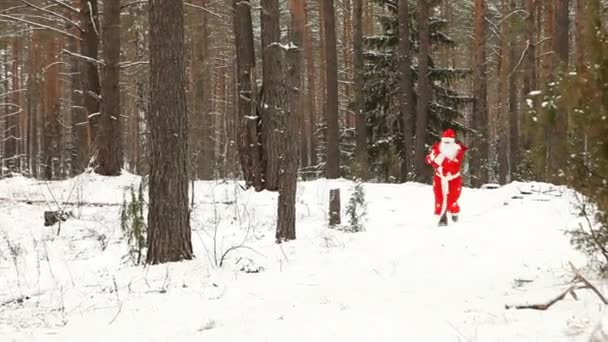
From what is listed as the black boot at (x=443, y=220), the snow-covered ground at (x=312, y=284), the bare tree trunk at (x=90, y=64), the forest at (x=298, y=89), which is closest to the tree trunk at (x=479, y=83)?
the forest at (x=298, y=89)

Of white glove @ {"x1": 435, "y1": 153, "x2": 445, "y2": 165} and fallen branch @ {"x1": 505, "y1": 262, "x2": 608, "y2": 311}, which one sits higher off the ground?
white glove @ {"x1": 435, "y1": 153, "x2": 445, "y2": 165}

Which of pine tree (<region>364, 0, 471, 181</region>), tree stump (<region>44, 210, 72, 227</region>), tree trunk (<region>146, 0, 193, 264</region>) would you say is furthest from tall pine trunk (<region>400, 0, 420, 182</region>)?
tree trunk (<region>146, 0, 193, 264</region>)

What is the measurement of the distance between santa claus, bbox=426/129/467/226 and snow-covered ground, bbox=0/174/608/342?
363mm

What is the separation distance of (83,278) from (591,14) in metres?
6.01

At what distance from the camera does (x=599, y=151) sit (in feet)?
13.7

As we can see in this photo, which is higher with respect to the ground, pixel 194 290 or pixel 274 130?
pixel 274 130

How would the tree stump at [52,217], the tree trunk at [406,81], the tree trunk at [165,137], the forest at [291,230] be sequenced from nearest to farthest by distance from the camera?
the forest at [291,230]
the tree trunk at [165,137]
the tree stump at [52,217]
the tree trunk at [406,81]

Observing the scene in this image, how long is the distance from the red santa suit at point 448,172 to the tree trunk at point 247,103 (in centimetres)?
487

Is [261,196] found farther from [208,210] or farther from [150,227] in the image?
[150,227]

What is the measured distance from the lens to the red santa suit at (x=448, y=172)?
10102 millimetres

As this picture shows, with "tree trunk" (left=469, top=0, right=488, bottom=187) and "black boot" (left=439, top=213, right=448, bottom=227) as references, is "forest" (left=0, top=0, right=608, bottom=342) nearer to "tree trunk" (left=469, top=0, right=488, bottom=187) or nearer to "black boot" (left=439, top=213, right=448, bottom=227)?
"black boot" (left=439, top=213, right=448, bottom=227)

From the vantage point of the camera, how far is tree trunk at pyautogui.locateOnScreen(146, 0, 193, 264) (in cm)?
700

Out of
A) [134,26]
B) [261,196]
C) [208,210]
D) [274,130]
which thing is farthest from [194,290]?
[134,26]

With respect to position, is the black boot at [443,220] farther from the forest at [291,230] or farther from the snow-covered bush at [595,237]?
the snow-covered bush at [595,237]
